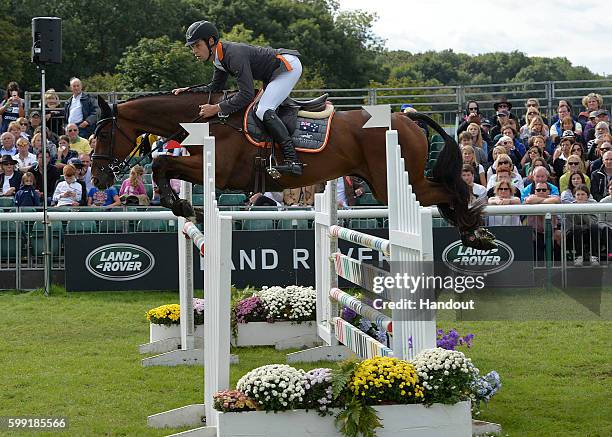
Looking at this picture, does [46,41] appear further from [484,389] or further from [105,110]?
[484,389]

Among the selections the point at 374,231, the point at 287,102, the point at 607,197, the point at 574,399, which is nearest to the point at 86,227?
the point at 374,231

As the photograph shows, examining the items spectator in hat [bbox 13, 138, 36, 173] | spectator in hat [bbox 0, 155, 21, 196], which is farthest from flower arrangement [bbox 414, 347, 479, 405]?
spectator in hat [bbox 13, 138, 36, 173]

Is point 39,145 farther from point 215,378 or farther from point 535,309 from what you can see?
point 215,378

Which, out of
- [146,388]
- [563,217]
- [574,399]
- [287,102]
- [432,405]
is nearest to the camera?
[432,405]

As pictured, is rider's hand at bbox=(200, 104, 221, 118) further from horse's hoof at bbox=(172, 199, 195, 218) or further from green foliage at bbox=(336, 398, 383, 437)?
green foliage at bbox=(336, 398, 383, 437)

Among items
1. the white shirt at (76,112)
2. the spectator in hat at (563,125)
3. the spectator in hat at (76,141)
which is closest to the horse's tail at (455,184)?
the spectator in hat at (563,125)

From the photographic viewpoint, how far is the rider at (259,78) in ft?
24.7

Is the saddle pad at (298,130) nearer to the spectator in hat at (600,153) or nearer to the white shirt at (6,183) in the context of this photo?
the spectator in hat at (600,153)

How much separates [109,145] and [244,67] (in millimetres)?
1394

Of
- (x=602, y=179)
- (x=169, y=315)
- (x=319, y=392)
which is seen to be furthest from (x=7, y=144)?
(x=319, y=392)

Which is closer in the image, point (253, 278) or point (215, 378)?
point (215, 378)

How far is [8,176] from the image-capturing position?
42.1ft

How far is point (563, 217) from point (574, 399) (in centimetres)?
502

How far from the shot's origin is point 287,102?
8109 mm
